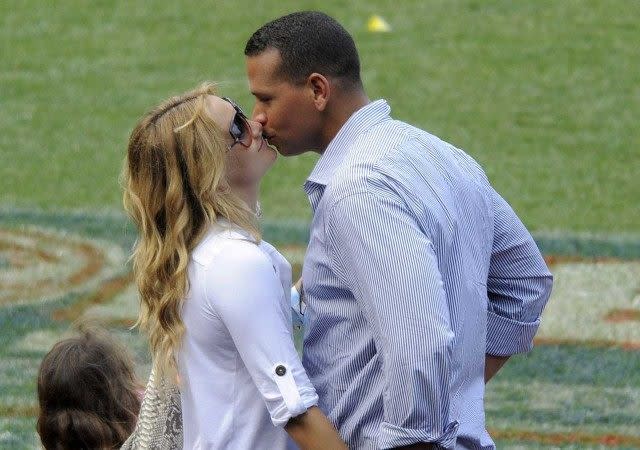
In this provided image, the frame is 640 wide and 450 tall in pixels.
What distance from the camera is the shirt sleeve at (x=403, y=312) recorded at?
98.6 inches

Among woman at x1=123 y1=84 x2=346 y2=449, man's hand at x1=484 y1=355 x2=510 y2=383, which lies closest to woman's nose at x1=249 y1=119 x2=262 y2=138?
woman at x1=123 y1=84 x2=346 y2=449

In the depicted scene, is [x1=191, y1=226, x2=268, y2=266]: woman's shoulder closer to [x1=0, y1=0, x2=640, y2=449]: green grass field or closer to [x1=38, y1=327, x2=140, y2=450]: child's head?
[x1=38, y1=327, x2=140, y2=450]: child's head

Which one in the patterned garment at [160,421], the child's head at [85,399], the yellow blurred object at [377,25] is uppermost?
the patterned garment at [160,421]

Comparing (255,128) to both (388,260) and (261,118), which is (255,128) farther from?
(388,260)

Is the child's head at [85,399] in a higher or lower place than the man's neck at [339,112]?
lower

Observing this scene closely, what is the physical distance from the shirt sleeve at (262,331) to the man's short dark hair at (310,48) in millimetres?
465

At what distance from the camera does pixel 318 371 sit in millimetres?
2814

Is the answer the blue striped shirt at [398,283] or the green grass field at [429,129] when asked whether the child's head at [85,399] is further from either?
the green grass field at [429,129]

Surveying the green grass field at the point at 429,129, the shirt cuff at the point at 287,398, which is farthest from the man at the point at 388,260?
the green grass field at the point at 429,129

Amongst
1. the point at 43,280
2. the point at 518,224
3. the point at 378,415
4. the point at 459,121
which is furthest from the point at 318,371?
the point at 459,121

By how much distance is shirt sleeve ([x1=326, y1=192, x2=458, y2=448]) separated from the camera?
8.21ft

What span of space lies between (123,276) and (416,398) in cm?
575

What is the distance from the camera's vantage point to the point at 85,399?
374 cm

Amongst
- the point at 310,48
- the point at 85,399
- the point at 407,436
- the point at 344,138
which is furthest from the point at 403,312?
the point at 85,399
